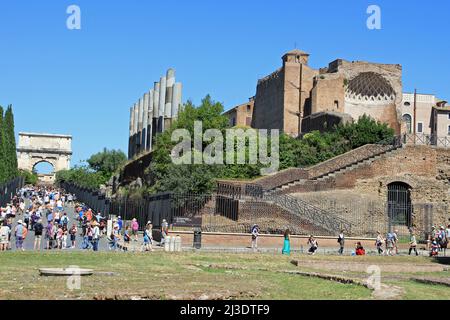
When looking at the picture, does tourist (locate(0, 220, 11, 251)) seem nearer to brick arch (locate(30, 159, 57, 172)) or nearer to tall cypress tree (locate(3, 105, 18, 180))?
tall cypress tree (locate(3, 105, 18, 180))

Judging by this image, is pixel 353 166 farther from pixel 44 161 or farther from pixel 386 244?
pixel 44 161

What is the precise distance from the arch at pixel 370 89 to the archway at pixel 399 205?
2125cm

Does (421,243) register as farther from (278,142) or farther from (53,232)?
(53,232)

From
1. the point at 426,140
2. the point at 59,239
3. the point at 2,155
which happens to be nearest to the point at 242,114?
the point at 2,155

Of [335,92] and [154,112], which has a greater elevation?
[335,92]

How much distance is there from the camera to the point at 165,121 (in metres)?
58.9

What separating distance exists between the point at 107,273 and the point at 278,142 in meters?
29.6

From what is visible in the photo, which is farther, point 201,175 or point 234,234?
point 201,175

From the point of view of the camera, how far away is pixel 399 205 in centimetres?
3744

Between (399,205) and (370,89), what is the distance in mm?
26374

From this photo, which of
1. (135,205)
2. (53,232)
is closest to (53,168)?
(135,205)

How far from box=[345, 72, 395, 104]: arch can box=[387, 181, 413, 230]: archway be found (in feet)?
69.7

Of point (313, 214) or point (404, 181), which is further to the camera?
point (404, 181)

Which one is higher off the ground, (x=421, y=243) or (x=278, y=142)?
(x=278, y=142)
